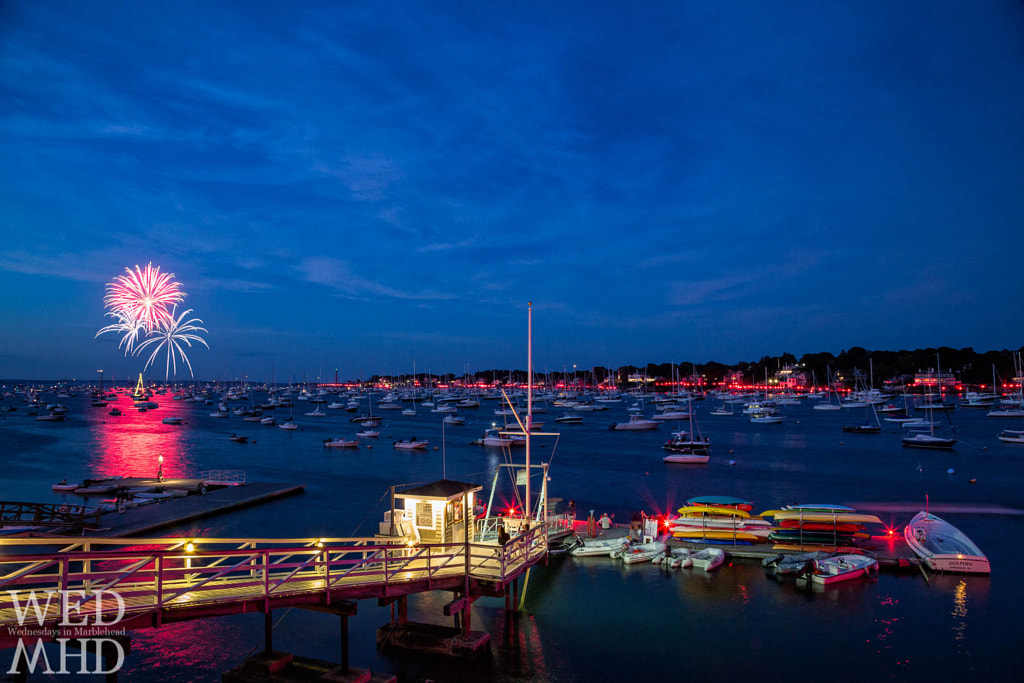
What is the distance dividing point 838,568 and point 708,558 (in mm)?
5408

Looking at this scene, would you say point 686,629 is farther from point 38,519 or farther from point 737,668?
point 38,519

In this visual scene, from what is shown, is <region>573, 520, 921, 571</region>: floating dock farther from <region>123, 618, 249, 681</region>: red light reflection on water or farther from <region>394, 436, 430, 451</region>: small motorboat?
<region>394, 436, 430, 451</region>: small motorboat

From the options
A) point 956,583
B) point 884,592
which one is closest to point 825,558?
point 884,592

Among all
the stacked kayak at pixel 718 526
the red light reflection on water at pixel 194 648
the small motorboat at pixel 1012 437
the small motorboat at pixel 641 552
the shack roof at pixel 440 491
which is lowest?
the small motorboat at pixel 1012 437

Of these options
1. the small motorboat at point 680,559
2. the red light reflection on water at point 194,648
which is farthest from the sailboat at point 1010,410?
the red light reflection on water at point 194,648

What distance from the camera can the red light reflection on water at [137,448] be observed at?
64.4 meters

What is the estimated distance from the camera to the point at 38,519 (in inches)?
1105

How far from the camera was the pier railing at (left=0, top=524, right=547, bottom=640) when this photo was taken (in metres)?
11.5

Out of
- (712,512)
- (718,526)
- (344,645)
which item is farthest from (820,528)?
(344,645)

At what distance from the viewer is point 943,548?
29.1 m

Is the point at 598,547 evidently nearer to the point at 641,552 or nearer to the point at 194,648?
the point at 641,552

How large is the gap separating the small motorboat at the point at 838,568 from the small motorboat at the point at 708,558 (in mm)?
3640

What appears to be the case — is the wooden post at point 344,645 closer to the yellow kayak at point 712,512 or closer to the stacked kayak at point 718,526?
the stacked kayak at point 718,526

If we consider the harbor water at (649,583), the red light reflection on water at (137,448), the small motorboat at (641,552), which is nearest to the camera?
the harbor water at (649,583)
